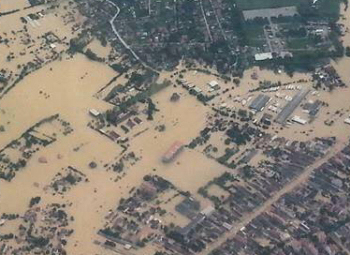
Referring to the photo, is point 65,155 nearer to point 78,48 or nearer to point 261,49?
point 78,48

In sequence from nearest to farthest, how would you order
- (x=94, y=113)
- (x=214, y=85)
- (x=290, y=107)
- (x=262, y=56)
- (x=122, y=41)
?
1. (x=94, y=113)
2. (x=290, y=107)
3. (x=214, y=85)
4. (x=262, y=56)
5. (x=122, y=41)

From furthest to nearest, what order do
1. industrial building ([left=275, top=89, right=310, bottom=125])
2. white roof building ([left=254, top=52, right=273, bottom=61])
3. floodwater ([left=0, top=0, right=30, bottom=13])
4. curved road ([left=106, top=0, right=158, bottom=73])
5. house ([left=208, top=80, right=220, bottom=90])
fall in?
floodwater ([left=0, top=0, right=30, bottom=13])
white roof building ([left=254, top=52, right=273, bottom=61])
curved road ([left=106, top=0, right=158, bottom=73])
house ([left=208, top=80, right=220, bottom=90])
industrial building ([left=275, top=89, right=310, bottom=125])

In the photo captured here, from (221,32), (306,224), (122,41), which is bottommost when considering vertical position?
(306,224)

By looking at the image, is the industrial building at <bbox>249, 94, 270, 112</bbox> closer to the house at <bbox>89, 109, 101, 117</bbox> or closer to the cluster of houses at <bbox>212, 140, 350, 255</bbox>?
the cluster of houses at <bbox>212, 140, 350, 255</bbox>

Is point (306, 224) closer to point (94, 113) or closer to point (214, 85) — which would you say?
point (214, 85)

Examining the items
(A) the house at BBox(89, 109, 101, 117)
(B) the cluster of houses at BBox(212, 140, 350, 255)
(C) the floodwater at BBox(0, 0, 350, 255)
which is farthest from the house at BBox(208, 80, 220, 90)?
(B) the cluster of houses at BBox(212, 140, 350, 255)

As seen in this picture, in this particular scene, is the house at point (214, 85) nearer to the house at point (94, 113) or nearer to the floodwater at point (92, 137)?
the floodwater at point (92, 137)

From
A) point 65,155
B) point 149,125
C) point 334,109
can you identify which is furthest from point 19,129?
point 334,109

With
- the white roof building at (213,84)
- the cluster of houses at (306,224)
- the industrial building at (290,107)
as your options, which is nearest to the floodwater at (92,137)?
the white roof building at (213,84)

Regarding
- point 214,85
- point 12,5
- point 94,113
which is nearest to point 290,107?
point 214,85

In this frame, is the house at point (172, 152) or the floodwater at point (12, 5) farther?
the floodwater at point (12, 5)

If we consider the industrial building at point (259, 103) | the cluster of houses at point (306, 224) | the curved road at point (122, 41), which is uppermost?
the curved road at point (122, 41)
